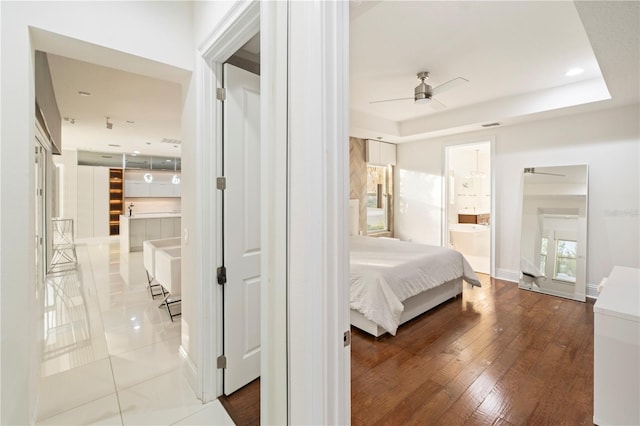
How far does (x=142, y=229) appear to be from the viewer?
688 centimetres

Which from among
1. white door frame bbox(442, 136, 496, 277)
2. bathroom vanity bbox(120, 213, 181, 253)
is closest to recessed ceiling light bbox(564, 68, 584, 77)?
white door frame bbox(442, 136, 496, 277)

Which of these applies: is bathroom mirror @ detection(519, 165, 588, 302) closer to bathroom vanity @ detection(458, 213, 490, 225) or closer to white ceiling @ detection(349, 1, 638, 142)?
white ceiling @ detection(349, 1, 638, 142)

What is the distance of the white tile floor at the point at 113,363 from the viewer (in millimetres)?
1851

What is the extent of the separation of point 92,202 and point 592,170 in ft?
35.5

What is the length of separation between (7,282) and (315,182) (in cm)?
155

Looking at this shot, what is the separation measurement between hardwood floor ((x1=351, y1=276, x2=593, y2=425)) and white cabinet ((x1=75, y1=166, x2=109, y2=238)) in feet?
28.0

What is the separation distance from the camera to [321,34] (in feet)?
3.12

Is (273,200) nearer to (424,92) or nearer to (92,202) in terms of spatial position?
(424,92)

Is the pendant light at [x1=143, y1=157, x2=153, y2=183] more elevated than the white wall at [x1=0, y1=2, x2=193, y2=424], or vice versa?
the pendant light at [x1=143, y1=157, x2=153, y2=183]

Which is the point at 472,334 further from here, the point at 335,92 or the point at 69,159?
the point at 69,159

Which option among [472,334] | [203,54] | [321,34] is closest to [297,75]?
[321,34]

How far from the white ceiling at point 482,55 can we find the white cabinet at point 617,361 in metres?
1.65

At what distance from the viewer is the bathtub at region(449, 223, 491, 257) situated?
639 cm

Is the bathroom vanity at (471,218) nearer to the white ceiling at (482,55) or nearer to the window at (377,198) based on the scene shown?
the window at (377,198)
